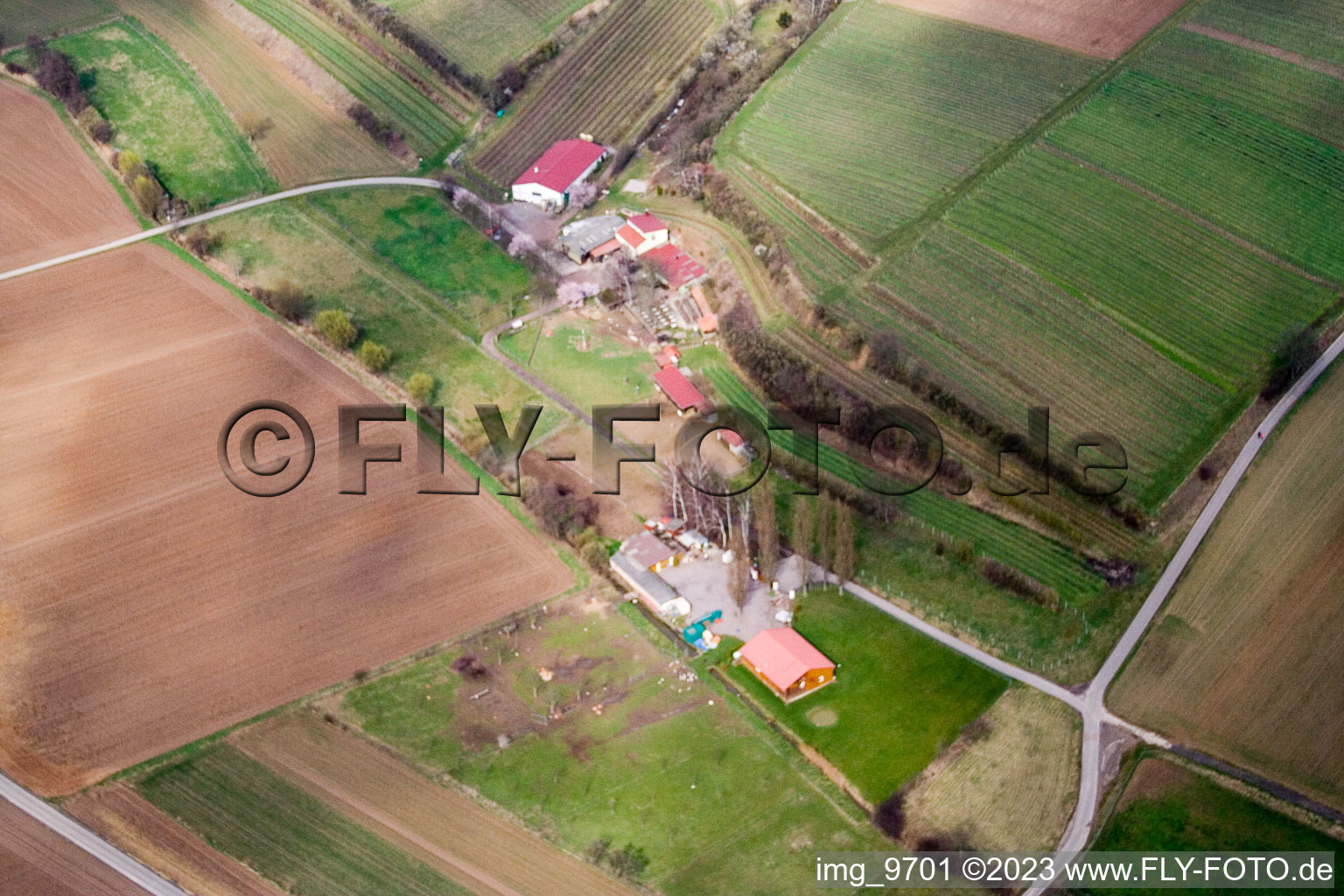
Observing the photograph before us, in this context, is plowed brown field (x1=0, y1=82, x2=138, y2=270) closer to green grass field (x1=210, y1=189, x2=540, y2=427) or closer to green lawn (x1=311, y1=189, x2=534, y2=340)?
green grass field (x1=210, y1=189, x2=540, y2=427)

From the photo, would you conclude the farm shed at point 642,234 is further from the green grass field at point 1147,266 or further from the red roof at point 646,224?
the green grass field at point 1147,266

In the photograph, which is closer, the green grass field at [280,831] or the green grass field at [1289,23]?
the green grass field at [280,831]

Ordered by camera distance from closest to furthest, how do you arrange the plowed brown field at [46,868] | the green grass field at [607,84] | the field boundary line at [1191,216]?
the plowed brown field at [46,868] < the field boundary line at [1191,216] < the green grass field at [607,84]

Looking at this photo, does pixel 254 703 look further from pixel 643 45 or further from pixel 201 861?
pixel 643 45

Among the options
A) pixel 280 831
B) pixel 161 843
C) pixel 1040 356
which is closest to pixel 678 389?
pixel 1040 356

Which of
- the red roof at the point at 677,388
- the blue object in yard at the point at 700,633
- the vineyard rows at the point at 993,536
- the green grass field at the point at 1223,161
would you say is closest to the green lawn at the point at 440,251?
the red roof at the point at 677,388
